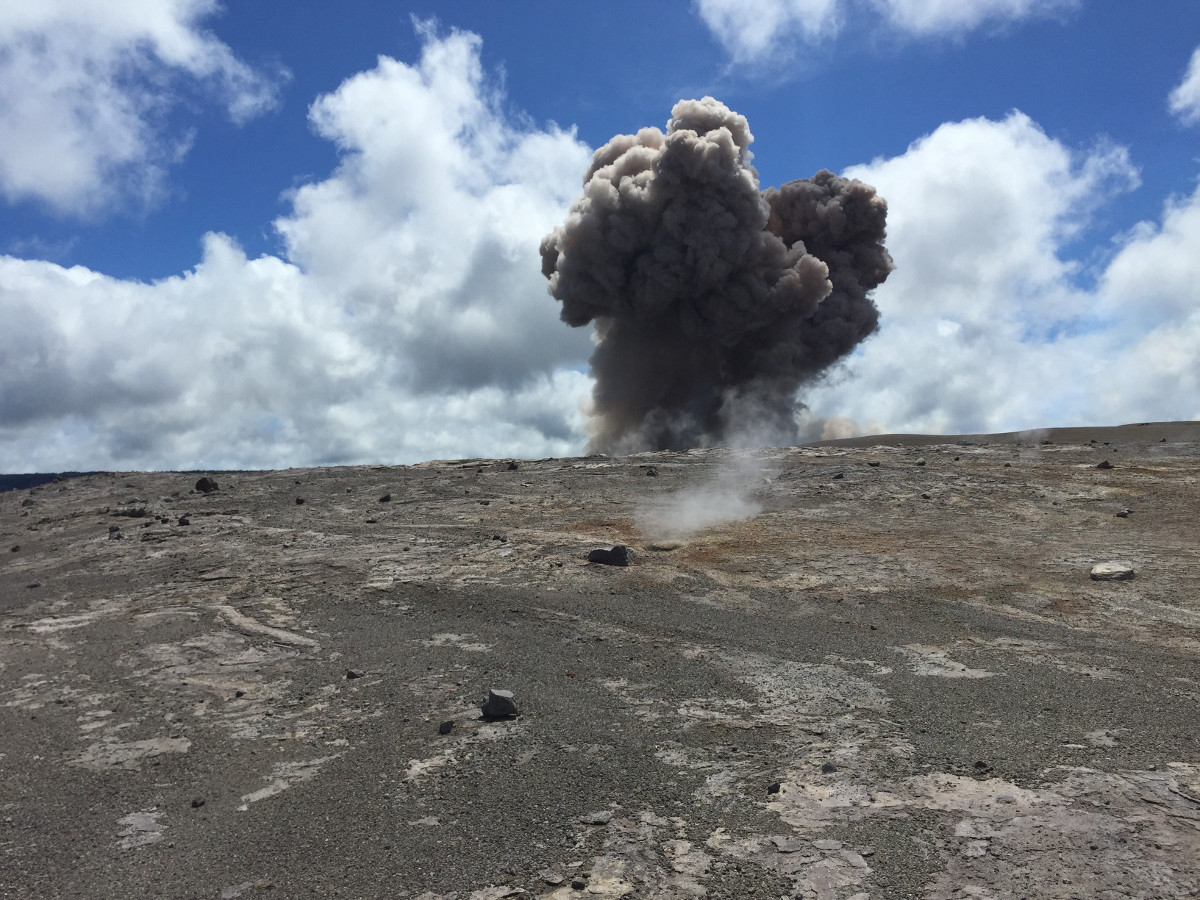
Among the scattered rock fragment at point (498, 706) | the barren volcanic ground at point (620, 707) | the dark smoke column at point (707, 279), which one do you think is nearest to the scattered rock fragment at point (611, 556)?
the barren volcanic ground at point (620, 707)

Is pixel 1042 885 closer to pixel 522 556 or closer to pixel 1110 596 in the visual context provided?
pixel 1110 596

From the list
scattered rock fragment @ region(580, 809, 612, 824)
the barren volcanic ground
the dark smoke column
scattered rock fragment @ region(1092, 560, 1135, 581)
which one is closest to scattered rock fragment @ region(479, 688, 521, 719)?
the barren volcanic ground

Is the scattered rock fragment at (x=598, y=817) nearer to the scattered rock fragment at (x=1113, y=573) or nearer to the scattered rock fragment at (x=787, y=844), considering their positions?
the scattered rock fragment at (x=787, y=844)

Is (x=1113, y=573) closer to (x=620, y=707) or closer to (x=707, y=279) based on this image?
→ (x=620, y=707)

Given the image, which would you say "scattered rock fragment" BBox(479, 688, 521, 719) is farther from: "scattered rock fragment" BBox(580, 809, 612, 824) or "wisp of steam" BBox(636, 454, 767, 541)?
"wisp of steam" BBox(636, 454, 767, 541)

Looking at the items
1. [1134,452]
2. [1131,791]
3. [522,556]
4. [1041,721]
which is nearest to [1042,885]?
[1131,791]

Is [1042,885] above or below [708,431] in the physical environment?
below

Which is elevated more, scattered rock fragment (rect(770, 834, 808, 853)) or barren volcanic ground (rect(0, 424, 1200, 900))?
barren volcanic ground (rect(0, 424, 1200, 900))
